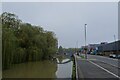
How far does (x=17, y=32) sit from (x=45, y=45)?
1420cm

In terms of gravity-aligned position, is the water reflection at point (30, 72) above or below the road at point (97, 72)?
below

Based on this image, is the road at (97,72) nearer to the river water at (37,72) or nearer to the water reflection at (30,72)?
the river water at (37,72)

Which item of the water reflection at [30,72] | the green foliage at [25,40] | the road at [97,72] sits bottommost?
the water reflection at [30,72]

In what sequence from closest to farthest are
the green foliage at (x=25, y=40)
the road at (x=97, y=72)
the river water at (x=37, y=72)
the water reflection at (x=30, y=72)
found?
the road at (x=97, y=72) → the river water at (x=37, y=72) → the water reflection at (x=30, y=72) → the green foliage at (x=25, y=40)

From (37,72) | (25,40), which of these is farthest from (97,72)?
(25,40)

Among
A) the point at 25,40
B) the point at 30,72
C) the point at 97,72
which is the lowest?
the point at 30,72

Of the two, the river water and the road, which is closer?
the road

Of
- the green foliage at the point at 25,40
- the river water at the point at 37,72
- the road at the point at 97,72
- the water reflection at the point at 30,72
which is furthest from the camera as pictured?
the green foliage at the point at 25,40

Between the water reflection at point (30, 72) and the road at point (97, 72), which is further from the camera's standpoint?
the water reflection at point (30, 72)

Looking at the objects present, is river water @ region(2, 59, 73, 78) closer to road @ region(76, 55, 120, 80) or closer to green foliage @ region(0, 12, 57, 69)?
road @ region(76, 55, 120, 80)

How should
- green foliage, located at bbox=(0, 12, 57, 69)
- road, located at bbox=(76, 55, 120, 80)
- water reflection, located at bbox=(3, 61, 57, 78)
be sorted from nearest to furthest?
1. road, located at bbox=(76, 55, 120, 80)
2. water reflection, located at bbox=(3, 61, 57, 78)
3. green foliage, located at bbox=(0, 12, 57, 69)

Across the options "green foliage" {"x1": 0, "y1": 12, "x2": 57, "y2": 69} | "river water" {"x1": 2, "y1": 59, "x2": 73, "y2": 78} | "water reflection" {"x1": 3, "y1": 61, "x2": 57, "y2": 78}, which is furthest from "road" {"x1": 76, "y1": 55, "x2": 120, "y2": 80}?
"green foliage" {"x1": 0, "y1": 12, "x2": 57, "y2": 69}

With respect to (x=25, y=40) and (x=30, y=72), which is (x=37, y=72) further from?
(x=25, y=40)

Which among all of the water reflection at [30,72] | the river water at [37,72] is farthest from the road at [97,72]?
the water reflection at [30,72]
